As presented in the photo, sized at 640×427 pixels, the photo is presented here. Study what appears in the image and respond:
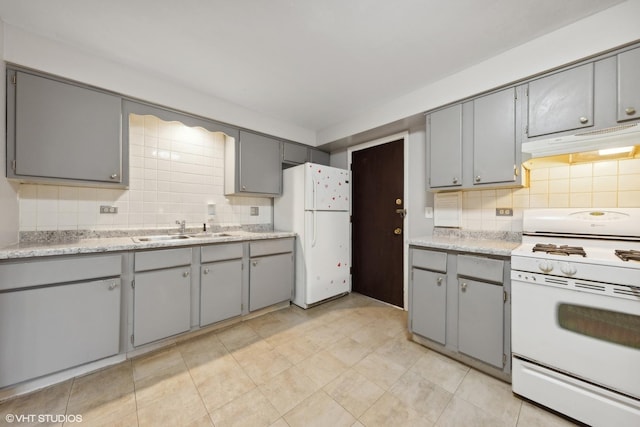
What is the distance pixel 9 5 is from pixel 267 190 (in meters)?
2.22

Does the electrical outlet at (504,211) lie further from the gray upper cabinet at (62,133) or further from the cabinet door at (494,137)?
the gray upper cabinet at (62,133)

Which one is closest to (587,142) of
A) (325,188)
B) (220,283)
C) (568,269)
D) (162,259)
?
(568,269)

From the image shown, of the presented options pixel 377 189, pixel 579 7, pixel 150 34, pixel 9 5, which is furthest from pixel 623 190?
pixel 9 5

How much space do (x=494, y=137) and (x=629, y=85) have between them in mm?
692

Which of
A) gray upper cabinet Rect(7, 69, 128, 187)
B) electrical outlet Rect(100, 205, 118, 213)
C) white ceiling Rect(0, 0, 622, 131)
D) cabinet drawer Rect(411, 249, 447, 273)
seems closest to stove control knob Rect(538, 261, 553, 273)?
cabinet drawer Rect(411, 249, 447, 273)

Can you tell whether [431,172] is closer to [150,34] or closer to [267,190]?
[267,190]

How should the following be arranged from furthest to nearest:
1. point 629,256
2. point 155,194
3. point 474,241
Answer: point 155,194 → point 474,241 → point 629,256

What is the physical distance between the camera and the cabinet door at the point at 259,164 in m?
2.86

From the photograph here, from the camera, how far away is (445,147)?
7.35 ft

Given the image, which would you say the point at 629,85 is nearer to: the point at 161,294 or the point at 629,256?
the point at 629,256

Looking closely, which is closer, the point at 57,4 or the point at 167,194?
the point at 57,4

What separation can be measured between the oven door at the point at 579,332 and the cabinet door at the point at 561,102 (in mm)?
1064

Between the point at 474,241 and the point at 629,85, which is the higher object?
the point at 629,85

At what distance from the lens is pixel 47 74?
1767 mm
